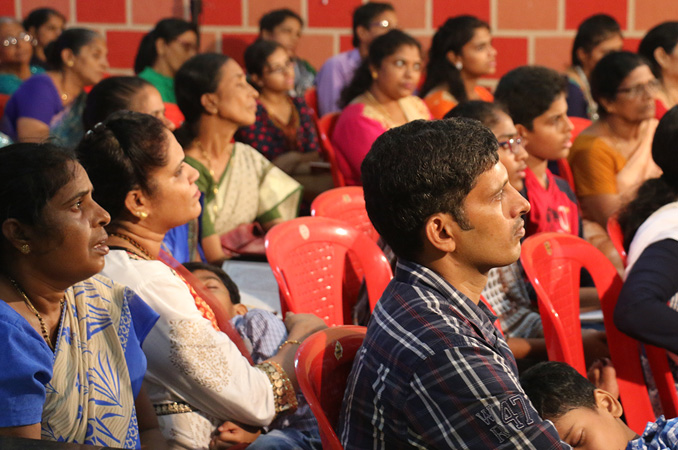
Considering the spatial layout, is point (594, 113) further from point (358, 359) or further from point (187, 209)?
point (358, 359)

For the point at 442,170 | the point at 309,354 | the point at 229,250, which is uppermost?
the point at 442,170

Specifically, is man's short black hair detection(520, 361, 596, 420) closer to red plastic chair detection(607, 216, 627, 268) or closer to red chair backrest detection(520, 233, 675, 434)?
red chair backrest detection(520, 233, 675, 434)

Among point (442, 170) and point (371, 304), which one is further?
point (371, 304)

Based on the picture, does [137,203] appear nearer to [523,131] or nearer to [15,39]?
[523,131]

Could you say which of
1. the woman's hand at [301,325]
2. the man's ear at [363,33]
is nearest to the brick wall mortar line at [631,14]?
the man's ear at [363,33]

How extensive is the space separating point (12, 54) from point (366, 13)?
2.31 metres

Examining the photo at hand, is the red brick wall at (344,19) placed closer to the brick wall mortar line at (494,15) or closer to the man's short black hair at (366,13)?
the brick wall mortar line at (494,15)

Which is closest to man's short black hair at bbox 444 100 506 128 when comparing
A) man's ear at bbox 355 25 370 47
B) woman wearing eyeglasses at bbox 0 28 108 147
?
woman wearing eyeglasses at bbox 0 28 108 147

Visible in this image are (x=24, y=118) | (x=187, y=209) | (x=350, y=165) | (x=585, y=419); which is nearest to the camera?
(x=585, y=419)

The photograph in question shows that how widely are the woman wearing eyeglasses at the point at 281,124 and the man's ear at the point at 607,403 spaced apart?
2.52 meters

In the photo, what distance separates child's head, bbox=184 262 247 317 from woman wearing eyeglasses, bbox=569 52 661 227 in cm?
183

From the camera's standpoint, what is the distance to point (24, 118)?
13.6 feet

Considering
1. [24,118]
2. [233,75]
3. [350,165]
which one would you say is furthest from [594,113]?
[24,118]

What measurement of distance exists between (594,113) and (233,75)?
2.34m
